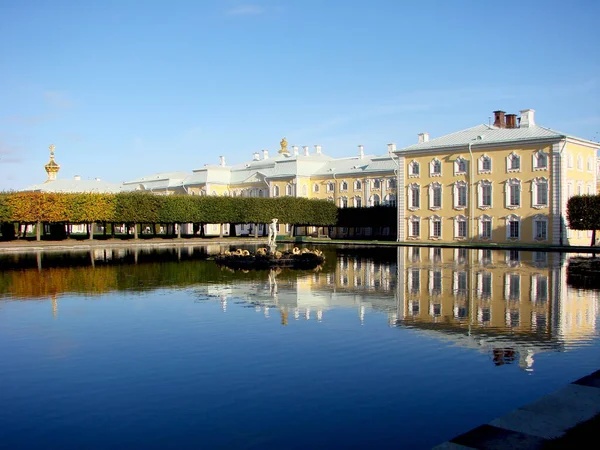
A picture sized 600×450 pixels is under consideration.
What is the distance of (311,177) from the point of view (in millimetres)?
83125

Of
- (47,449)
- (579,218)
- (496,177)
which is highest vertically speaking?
(496,177)

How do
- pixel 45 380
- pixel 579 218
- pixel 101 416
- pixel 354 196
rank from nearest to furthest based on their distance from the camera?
pixel 101 416, pixel 45 380, pixel 579 218, pixel 354 196

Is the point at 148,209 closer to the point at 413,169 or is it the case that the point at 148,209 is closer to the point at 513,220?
the point at 413,169

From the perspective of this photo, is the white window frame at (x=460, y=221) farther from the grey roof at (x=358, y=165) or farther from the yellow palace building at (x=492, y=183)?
the grey roof at (x=358, y=165)

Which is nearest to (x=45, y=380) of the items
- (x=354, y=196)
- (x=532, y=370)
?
(x=532, y=370)

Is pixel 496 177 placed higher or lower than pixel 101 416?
higher

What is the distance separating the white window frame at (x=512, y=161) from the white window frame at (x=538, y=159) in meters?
1.34

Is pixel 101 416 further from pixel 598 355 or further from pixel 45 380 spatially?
pixel 598 355

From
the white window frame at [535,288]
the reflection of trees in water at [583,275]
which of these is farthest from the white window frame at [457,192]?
the white window frame at [535,288]

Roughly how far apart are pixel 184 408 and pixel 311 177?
247ft

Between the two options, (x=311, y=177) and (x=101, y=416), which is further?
(x=311, y=177)

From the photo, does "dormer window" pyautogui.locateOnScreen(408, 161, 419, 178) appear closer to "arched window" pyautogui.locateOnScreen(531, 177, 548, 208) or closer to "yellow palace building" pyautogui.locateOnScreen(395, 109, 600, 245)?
"yellow palace building" pyautogui.locateOnScreen(395, 109, 600, 245)

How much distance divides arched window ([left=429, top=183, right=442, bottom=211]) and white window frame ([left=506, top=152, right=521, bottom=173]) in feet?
22.4

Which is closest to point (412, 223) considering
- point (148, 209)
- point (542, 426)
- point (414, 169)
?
point (414, 169)
